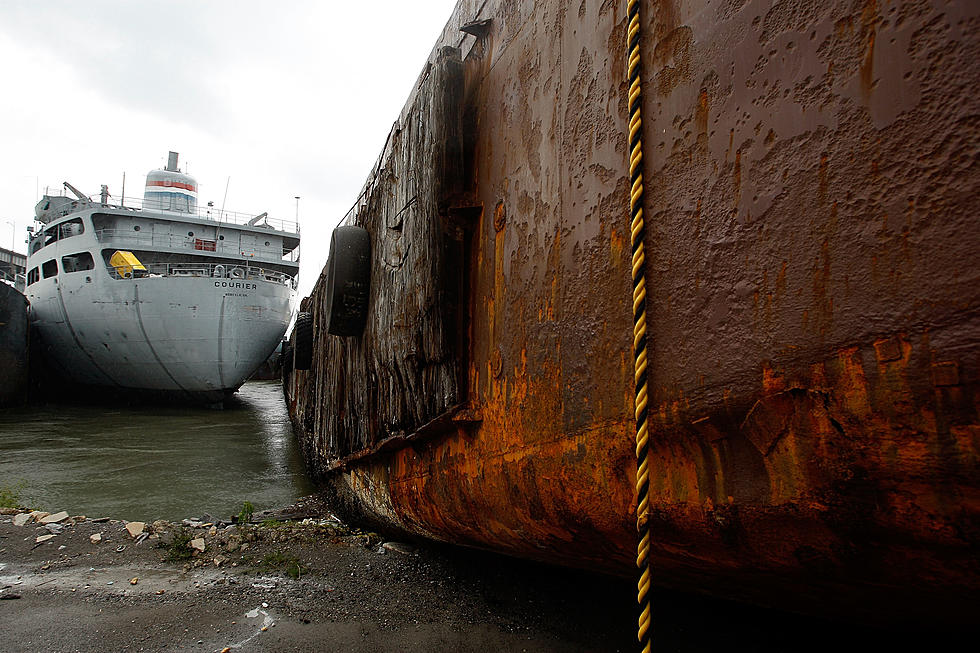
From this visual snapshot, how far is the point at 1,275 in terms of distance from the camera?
28078 mm

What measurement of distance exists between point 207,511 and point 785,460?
261 inches

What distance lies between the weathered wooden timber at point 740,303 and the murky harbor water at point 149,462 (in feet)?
17.6

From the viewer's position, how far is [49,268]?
64.5ft

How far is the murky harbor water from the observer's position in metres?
6.77

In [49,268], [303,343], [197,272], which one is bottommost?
[303,343]

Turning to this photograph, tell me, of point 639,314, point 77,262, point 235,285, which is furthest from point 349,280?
point 77,262

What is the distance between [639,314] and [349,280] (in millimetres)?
2997

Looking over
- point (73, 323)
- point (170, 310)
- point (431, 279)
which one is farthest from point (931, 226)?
point (73, 323)

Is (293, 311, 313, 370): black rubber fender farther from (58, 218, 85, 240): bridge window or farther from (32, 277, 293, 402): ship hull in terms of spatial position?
(58, 218, 85, 240): bridge window

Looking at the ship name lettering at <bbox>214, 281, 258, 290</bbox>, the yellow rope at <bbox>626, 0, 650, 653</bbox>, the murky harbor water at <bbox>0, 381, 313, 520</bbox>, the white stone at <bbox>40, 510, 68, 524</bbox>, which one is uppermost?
the ship name lettering at <bbox>214, 281, 258, 290</bbox>

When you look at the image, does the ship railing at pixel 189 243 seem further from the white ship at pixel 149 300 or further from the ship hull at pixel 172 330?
the ship hull at pixel 172 330

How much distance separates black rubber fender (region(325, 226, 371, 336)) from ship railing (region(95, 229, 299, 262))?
18244 mm

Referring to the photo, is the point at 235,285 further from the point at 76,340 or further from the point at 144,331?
the point at 76,340

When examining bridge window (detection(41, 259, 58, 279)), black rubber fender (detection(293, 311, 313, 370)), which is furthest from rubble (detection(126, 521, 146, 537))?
bridge window (detection(41, 259, 58, 279))
